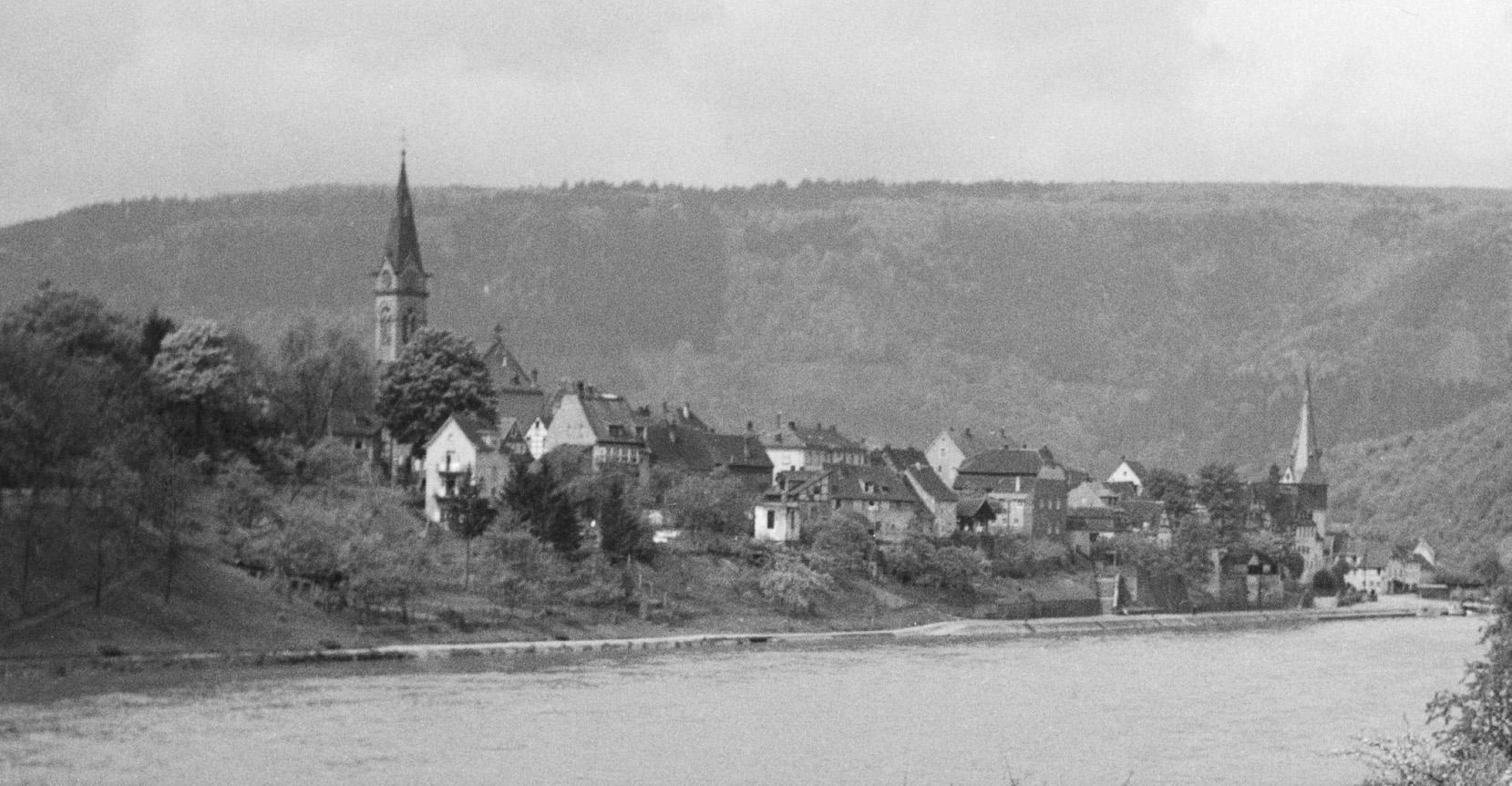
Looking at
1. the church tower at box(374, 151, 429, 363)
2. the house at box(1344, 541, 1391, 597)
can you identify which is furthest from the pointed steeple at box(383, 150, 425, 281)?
the house at box(1344, 541, 1391, 597)

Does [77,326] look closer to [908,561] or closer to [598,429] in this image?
[598,429]

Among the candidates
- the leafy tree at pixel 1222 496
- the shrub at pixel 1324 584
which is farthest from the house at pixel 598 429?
the shrub at pixel 1324 584

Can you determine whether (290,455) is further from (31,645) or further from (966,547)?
(966,547)

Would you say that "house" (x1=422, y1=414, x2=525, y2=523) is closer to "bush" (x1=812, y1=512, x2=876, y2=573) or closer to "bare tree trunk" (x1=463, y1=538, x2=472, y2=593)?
"bare tree trunk" (x1=463, y1=538, x2=472, y2=593)

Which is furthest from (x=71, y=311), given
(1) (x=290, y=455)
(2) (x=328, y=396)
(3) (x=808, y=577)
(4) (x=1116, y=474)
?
(4) (x=1116, y=474)

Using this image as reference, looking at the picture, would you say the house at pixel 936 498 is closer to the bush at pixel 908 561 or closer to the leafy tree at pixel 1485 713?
the bush at pixel 908 561
